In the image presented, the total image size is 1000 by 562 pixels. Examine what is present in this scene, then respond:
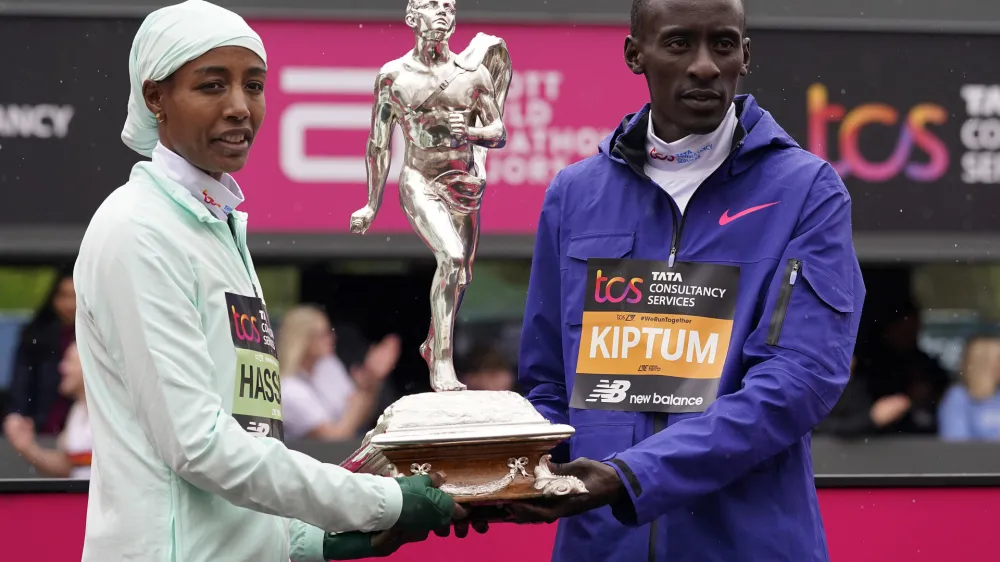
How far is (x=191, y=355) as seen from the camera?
2291 millimetres

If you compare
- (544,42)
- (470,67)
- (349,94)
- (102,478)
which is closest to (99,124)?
(349,94)

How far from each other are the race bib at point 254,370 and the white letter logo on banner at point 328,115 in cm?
244

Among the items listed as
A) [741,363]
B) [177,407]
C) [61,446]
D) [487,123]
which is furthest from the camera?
[61,446]

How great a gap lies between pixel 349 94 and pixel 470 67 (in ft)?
7.03

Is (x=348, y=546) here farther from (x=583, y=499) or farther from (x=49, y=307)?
(x=49, y=307)

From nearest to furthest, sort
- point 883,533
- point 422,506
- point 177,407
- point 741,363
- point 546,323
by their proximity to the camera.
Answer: point 177,407 < point 422,506 < point 741,363 < point 546,323 < point 883,533

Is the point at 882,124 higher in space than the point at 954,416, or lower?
higher

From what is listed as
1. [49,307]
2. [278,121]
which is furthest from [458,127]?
[49,307]

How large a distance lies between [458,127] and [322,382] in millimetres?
2246

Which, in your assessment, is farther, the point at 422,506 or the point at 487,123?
the point at 487,123

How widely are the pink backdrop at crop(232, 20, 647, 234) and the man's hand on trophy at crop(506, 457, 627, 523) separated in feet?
7.91

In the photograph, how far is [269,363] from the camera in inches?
98.3

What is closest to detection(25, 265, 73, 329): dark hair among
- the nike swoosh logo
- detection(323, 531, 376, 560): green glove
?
detection(323, 531, 376, 560): green glove

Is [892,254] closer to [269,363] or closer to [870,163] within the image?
[870,163]
